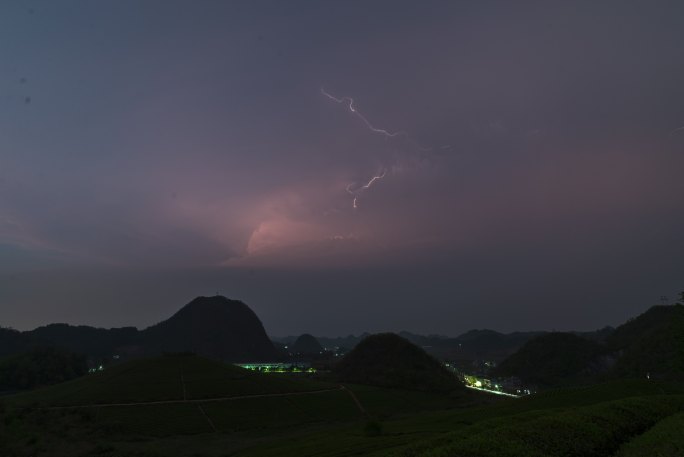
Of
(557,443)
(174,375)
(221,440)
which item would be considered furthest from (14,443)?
(557,443)

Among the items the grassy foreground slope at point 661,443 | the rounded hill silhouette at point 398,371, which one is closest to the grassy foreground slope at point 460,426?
the grassy foreground slope at point 661,443

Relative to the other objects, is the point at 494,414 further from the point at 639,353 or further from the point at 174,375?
the point at 639,353

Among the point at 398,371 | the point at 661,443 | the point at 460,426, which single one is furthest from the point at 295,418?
the point at 661,443

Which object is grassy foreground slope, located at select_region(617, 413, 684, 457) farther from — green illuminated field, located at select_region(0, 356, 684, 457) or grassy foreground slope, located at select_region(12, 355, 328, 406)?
grassy foreground slope, located at select_region(12, 355, 328, 406)

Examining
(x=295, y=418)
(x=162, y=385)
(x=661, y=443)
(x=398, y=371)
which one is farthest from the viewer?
(x=398, y=371)

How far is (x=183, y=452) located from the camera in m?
74.5

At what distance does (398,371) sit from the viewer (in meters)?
172

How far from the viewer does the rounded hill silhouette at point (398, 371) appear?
6379 inches

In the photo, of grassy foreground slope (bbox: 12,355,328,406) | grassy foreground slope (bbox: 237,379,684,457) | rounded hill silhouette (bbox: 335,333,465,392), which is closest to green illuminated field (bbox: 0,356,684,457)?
grassy foreground slope (bbox: 237,379,684,457)

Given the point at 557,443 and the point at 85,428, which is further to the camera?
the point at 85,428

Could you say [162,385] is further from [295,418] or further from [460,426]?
[460,426]

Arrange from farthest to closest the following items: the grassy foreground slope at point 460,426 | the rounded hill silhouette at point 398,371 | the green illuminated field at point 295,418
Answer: the rounded hill silhouette at point 398,371
the grassy foreground slope at point 460,426
the green illuminated field at point 295,418

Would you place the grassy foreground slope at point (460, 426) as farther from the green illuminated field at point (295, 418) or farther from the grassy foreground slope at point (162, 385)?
the grassy foreground slope at point (162, 385)

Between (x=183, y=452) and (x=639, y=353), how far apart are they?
162 metres
